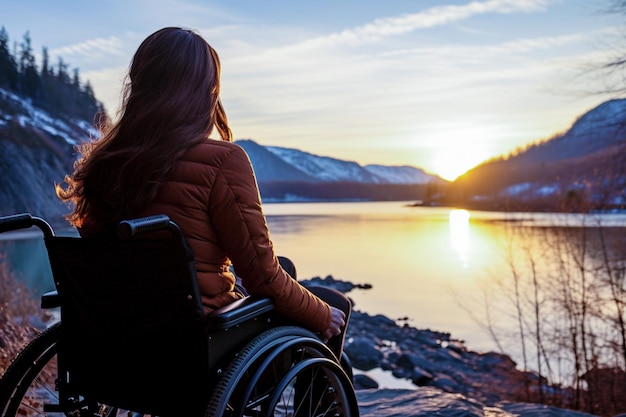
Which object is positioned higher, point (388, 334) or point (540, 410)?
point (540, 410)

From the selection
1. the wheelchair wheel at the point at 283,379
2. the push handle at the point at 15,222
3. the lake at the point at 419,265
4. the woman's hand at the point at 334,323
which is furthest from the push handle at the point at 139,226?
the lake at the point at 419,265

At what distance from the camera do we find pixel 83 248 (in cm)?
166

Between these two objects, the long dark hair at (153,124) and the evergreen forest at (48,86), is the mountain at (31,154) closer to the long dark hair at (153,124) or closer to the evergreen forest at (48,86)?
the evergreen forest at (48,86)

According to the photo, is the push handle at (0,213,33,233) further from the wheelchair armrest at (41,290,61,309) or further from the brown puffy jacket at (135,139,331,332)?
the brown puffy jacket at (135,139,331,332)

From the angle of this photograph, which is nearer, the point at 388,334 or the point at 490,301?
the point at 388,334

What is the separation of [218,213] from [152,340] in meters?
0.37

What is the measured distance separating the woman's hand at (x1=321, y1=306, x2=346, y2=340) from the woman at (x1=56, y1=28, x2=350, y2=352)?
0.27 meters

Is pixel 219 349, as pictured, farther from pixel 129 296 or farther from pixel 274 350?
pixel 129 296

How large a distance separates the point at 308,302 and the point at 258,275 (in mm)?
218

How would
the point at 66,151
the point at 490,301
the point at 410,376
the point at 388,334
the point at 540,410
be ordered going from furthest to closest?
the point at 66,151
the point at 490,301
the point at 388,334
the point at 410,376
the point at 540,410

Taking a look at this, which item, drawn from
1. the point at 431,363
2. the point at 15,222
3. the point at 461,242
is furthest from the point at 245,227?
the point at 461,242

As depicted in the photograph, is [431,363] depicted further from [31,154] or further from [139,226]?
[31,154]

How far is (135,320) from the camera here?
1647mm

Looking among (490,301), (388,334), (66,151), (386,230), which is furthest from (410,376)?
Answer: (66,151)
